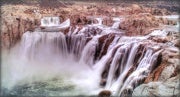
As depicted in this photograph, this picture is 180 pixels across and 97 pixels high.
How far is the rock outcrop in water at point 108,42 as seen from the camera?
19.5ft

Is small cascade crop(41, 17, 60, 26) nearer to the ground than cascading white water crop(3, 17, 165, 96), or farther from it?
farther from it

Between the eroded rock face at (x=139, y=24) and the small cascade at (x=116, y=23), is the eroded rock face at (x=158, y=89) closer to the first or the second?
the eroded rock face at (x=139, y=24)

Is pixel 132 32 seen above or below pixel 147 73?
above

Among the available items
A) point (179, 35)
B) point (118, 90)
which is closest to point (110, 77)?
point (118, 90)

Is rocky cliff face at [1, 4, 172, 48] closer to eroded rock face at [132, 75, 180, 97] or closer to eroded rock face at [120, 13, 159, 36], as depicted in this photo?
eroded rock face at [120, 13, 159, 36]

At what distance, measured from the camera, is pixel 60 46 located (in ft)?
20.5

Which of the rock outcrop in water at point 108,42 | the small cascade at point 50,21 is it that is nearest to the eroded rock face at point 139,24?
the rock outcrop in water at point 108,42

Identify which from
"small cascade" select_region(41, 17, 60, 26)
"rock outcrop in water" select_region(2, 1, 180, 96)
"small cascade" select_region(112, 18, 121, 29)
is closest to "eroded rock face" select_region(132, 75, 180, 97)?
"rock outcrop in water" select_region(2, 1, 180, 96)

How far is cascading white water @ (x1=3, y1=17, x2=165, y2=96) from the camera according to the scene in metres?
6.08

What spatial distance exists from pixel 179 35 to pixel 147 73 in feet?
1.97

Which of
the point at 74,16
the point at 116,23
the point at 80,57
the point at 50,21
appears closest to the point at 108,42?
the point at 116,23

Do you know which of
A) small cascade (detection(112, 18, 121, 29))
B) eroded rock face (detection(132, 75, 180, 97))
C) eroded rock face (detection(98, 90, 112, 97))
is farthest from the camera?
small cascade (detection(112, 18, 121, 29))

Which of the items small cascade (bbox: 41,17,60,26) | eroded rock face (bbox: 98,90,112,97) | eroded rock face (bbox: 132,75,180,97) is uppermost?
small cascade (bbox: 41,17,60,26)

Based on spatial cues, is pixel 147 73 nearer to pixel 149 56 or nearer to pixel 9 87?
pixel 149 56
